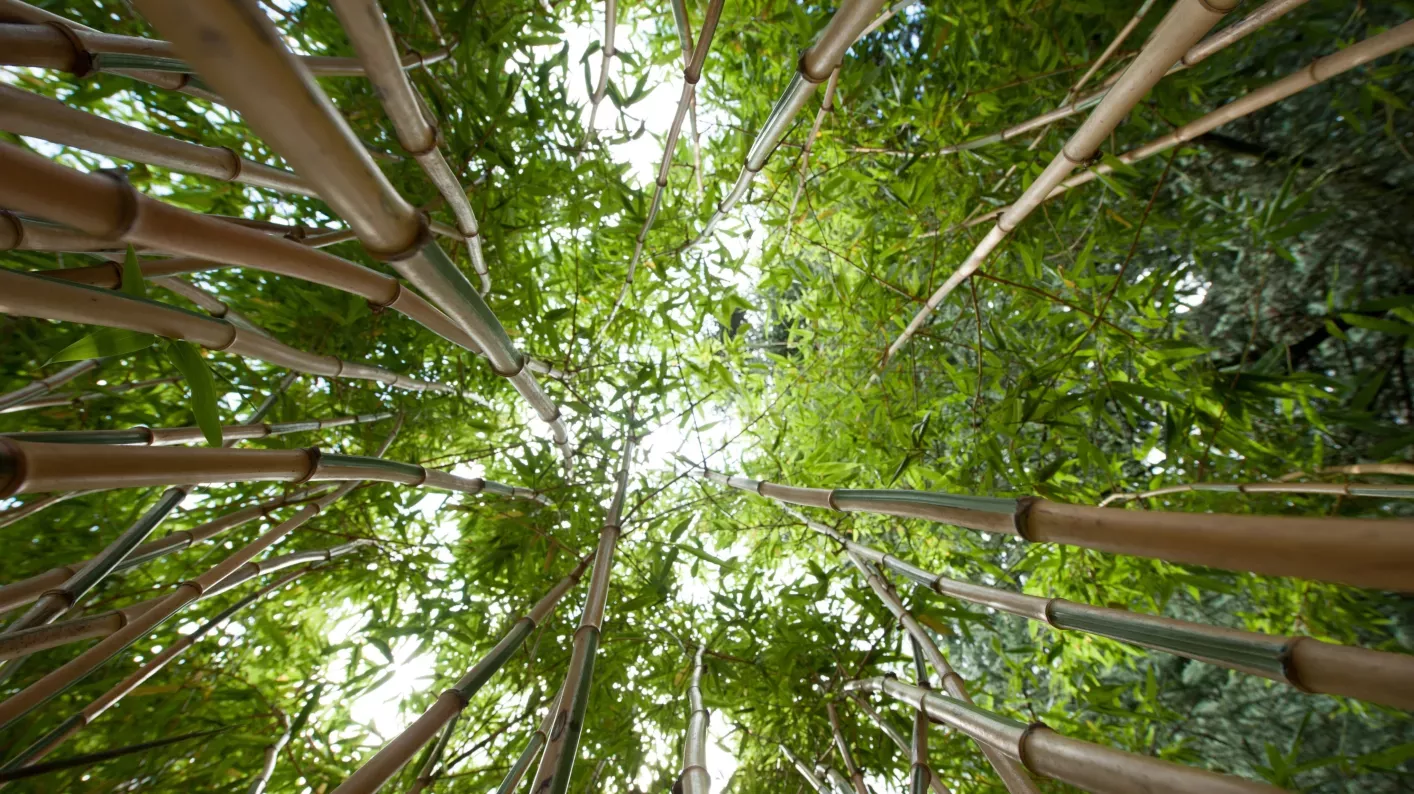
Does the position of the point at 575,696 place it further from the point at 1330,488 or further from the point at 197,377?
the point at 1330,488

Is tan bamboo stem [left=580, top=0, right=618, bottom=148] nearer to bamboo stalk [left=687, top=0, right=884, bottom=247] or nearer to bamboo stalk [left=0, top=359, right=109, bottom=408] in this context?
bamboo stalk [left=687, top=0, right=884, bottom=247]

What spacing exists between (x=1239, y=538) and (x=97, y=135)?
120 cm

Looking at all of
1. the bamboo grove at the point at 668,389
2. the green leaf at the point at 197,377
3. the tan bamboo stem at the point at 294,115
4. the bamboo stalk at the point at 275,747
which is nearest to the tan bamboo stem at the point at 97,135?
the bamboo grove at the point at 668,389

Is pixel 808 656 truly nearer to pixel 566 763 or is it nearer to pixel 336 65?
pixel 566 763

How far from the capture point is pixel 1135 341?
5.58ft

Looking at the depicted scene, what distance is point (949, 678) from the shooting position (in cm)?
126

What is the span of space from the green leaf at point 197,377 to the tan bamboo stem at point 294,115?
0.35 metres

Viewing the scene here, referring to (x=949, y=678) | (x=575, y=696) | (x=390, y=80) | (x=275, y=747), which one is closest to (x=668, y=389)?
(x=949, y=678)

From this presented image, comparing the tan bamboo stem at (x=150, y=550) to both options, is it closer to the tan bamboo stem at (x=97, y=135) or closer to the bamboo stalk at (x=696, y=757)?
the tan bamboo stem at (x=97, y=135)

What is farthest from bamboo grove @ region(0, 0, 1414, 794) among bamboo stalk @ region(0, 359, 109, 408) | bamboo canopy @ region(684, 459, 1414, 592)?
bamboo stalk @ region(0, 359, 109, 408)

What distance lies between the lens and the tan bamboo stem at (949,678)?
911 mm

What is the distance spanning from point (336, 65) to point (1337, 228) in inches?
135

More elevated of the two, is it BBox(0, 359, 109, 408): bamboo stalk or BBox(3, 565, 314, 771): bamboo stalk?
BBox(0, 359, 109, 408): bamboo stalk

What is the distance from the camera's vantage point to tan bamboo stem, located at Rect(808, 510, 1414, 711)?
1.50ft
